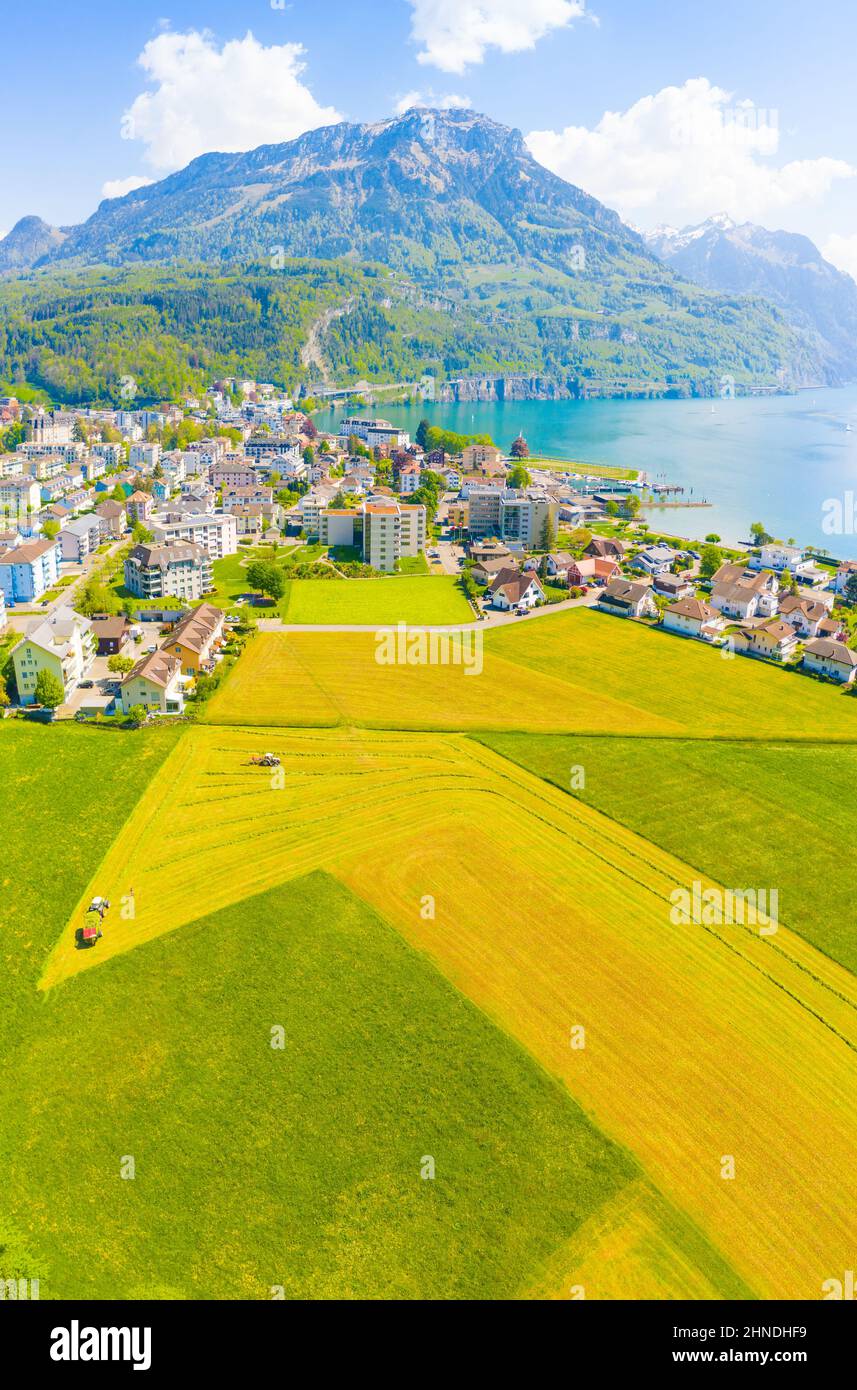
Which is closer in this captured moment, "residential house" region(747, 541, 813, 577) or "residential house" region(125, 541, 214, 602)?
"residential house" region(125, 541, 214, 602)

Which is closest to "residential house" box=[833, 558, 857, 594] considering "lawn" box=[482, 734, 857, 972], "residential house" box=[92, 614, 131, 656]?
"lawn" box=[482, 734, 857, 972]

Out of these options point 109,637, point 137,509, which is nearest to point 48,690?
point 109,637

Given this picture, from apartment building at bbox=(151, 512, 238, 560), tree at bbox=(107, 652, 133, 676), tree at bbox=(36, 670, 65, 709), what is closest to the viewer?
tree at bbox=(36, 670, 65, 709)

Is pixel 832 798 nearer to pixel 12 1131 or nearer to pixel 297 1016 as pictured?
pixel 297 1016

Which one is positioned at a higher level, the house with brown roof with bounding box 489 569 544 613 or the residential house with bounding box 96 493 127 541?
the residential house with bounding box 96 493 127 541

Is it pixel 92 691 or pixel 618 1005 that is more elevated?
pixel 92 691

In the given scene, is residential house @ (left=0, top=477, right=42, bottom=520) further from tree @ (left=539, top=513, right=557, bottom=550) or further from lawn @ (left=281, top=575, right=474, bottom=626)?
tree @ (left=539, top=513, right=557, bottom=550)

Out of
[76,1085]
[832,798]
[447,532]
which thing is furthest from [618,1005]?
[447,532]

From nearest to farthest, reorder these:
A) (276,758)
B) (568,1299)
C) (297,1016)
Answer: (568,1299) → (297,1016) → (276,758)
